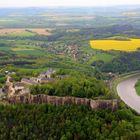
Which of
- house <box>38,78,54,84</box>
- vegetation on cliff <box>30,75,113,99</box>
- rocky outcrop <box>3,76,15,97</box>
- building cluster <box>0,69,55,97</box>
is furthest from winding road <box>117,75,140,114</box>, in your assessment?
rocky outcrop <box>3,76,15,97</box>

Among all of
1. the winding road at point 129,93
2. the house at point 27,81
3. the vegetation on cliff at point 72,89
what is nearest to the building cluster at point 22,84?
the house at point 27,81

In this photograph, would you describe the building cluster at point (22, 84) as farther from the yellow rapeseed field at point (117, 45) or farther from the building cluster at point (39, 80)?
the yellow rapeseed field at point (117, 45)

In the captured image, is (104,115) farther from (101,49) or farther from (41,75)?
(101,49)

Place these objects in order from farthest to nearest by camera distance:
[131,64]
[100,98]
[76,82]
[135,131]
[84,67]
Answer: [131,64] < [84,67] < [76,82] < [100,98] < [135,131]

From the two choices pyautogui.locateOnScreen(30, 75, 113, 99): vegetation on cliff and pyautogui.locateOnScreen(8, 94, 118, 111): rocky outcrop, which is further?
pyautogui.locateOnScreen(30, 75, 113, 99): vegetation on cliff

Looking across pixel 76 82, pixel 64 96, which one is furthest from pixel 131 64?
pixel 64 96

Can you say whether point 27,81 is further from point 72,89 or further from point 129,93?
point 129,93

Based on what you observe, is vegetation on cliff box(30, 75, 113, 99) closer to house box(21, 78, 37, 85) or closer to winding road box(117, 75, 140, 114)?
house box(21, 78, 37, 85)
